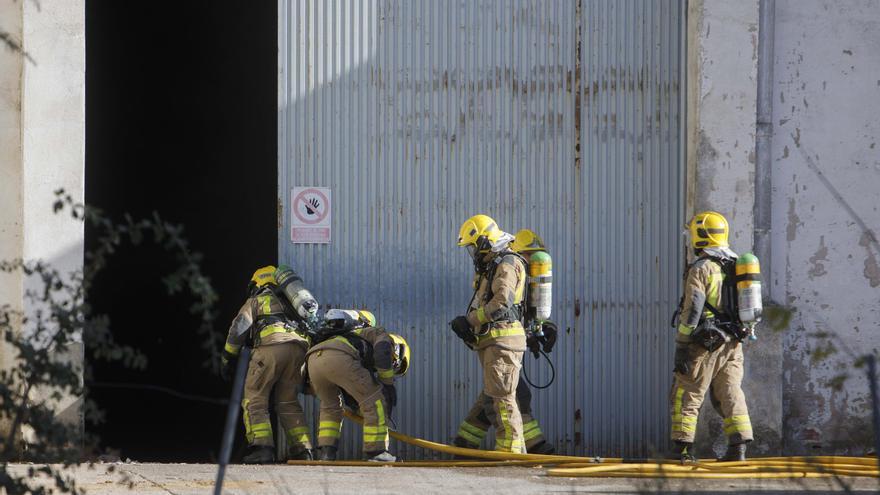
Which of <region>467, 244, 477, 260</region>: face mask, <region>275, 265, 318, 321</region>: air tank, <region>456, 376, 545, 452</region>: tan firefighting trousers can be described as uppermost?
<region>467, 244, 477, 260</region>: face mask

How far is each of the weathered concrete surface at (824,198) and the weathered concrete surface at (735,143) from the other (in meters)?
0.29

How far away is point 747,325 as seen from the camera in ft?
29.2

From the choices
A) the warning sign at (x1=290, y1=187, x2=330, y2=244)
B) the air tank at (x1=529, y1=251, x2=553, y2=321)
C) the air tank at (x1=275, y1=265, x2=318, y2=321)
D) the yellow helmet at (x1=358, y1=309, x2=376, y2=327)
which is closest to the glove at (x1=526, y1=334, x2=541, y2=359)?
the air tank at (x1=529, y1=251, x2=553, y2=321)

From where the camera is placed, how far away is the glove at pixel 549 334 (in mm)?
9508

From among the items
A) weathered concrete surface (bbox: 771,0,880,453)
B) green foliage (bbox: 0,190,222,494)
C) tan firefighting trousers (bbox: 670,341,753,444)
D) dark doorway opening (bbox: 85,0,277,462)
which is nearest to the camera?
green foliage (bbox: 0,190,222,494)

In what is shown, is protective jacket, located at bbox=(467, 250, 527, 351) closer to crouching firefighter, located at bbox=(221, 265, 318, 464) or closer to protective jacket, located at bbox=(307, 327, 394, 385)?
protective jacket, located at bbox=(307, 327, 394, 385)

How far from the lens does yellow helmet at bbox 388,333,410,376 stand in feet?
30.4

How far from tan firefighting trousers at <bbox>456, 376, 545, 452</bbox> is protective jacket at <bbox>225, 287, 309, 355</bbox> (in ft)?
4.72

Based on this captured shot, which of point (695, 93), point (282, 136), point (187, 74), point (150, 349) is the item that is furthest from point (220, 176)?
point (695, 93)

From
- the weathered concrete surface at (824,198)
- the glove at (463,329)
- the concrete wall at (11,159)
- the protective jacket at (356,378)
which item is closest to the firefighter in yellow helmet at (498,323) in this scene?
the glove at (463,329)

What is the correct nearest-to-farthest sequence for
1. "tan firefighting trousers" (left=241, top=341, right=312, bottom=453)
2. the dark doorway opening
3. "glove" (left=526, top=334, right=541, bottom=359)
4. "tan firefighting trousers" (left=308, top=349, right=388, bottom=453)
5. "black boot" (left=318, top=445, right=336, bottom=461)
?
"tan firefighting trousers" (left=308, top=349, right=388, bottom=453), "black boot" (left=318, top=445, right=336, bottom=461), "tan firefighting trousers" (left=241, top=341, right=312, bottom=453), "glove" (left=526, top=334, right=541, bottom=359), the dark doorway opening

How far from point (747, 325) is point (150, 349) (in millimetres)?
8821

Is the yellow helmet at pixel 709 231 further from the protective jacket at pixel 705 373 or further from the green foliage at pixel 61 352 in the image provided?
the green foliage at pixel 61 352

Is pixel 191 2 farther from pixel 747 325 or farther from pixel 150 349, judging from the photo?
pixel 747 325
